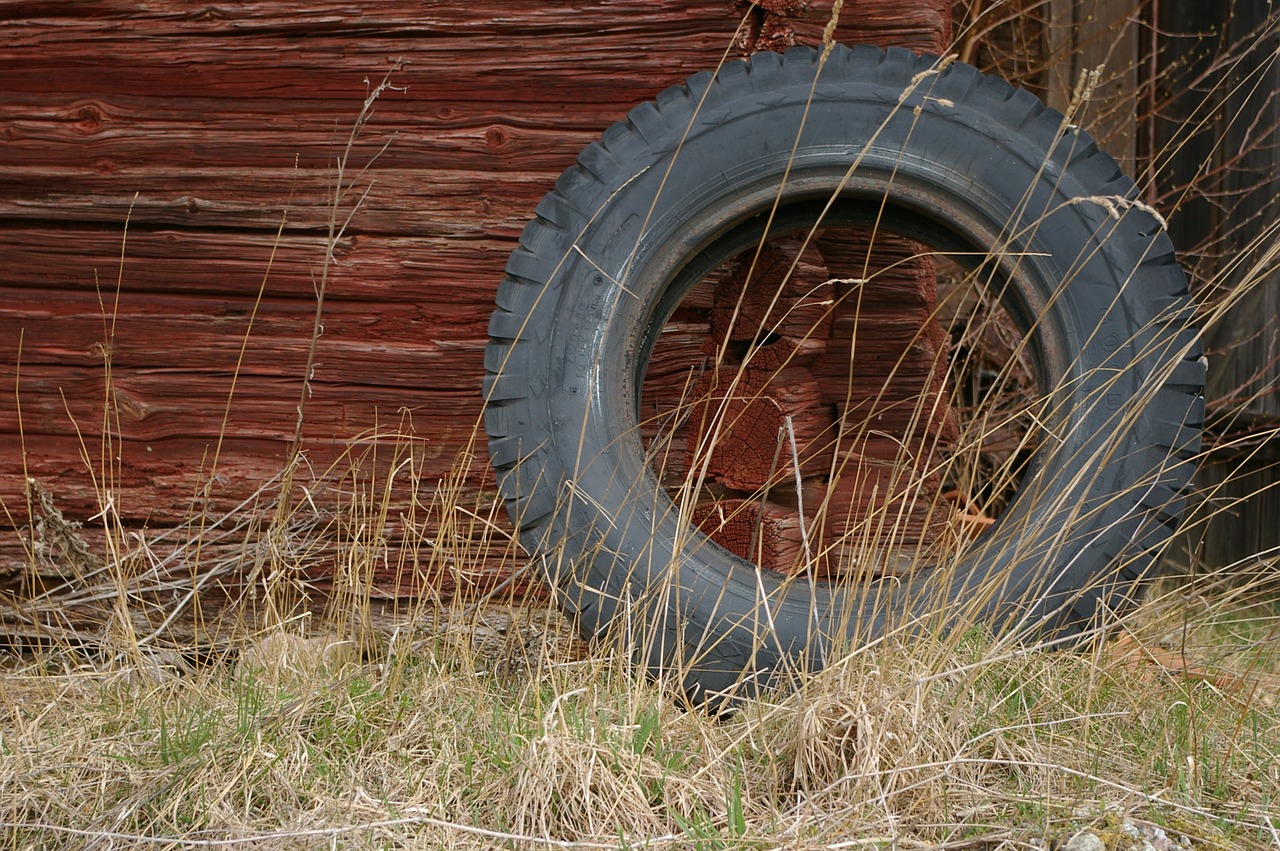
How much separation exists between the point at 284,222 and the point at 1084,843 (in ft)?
7.35

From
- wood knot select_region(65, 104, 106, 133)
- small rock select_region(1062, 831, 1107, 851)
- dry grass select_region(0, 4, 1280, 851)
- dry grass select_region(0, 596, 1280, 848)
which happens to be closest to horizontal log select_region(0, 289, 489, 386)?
wood knot select_region(65, 104, 106, 133)

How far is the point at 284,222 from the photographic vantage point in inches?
109

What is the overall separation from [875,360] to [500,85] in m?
1.23

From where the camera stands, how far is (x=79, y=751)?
2.03 m

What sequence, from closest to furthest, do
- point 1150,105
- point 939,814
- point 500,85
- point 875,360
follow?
1. point 939,814
2. point 500,85
3. point 875,360
4. point 1150,105

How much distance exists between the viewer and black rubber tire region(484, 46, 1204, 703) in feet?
7.48

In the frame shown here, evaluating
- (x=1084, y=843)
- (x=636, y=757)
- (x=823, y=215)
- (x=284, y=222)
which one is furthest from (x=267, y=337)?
(x=1084, y=843)

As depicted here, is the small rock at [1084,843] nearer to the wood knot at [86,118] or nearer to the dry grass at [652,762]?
the dry grass at [652,762]

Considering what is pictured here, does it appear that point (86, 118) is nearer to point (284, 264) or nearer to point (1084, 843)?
point (284, 264)

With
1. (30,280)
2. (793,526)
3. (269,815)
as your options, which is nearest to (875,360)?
(793,526)

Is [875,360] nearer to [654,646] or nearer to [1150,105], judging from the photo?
[654,646]

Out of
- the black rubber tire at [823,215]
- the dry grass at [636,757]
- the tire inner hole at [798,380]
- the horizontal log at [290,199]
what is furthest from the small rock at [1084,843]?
the horizontal log at [290,199]

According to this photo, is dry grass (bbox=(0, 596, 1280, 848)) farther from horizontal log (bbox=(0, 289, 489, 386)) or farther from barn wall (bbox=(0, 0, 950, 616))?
horizontal log (bbox=(0, 289, 489, 386))

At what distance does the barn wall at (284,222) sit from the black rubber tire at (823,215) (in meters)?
0.37
